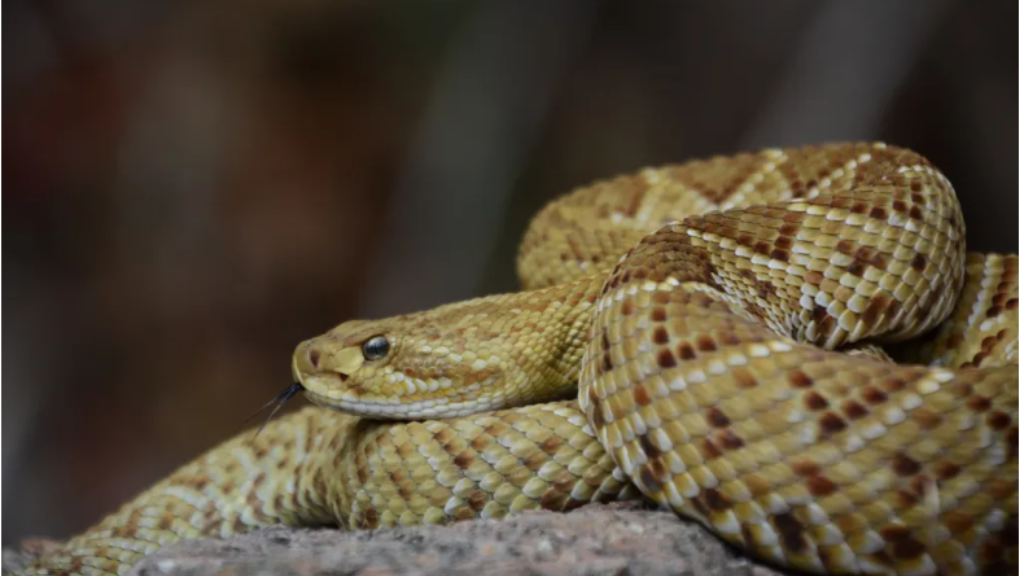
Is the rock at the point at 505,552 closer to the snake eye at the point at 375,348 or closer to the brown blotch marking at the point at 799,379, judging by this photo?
the brown blotch marking at the point at 799,379

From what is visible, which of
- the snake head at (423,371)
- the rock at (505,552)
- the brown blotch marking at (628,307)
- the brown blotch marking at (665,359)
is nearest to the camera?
the rock at (505,552)

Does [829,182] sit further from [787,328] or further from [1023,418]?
[1023,418]

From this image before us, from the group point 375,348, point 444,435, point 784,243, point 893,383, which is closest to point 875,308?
point 784,243

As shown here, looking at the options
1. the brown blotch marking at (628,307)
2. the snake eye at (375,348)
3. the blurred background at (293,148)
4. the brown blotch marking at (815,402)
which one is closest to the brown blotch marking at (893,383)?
the brown blotch marking at (815,402)

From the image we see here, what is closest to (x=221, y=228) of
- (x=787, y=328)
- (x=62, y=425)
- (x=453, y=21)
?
(x=62, y=425)

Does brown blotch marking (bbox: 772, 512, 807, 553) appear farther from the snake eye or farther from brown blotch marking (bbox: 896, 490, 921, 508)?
the snake eye

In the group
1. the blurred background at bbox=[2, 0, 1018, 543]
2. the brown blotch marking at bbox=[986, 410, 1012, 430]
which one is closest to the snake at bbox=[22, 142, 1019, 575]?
the brown blotch marking at bbox=[986, 410, 1012, 430]
